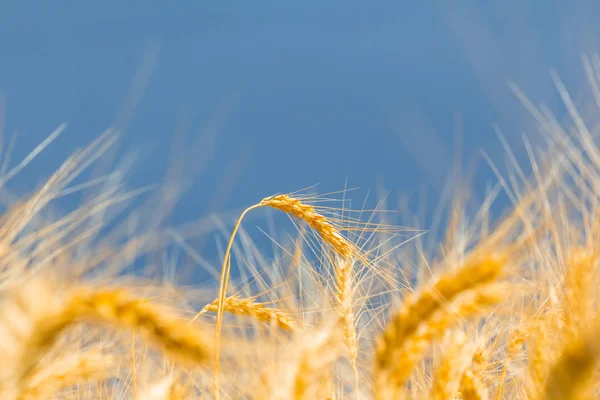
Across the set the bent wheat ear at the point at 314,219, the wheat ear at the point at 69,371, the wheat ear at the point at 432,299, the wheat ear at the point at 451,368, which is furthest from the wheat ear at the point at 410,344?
the bent wheat ear at the point at 314,219

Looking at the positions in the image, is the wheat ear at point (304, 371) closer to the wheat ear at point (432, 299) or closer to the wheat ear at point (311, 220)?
the wheat ear at point (432, 299)

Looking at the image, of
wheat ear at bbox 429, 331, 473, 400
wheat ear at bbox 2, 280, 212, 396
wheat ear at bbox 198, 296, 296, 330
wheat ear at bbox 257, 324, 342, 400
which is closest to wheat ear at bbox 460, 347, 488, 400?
wheat ear at bbox 429, 331, 473, 400

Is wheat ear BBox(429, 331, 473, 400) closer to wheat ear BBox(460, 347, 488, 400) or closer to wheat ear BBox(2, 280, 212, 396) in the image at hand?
wheat ear BBox(460, 347, 488, 400)

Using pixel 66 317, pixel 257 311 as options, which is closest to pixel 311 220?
pixel 257 311

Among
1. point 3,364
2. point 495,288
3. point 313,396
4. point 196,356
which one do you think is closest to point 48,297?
point 3,364

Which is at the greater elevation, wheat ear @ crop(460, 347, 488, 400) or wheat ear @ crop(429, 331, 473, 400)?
wheat ear @ crop(429, 331, 473, 400)

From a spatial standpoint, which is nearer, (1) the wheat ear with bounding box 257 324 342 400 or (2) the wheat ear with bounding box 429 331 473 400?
(1) the wheat ear with bounding box 257 324 342 400

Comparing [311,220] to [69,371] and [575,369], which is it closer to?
[69,371]

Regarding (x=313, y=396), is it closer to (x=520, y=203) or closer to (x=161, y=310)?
(x=161, y=310)
